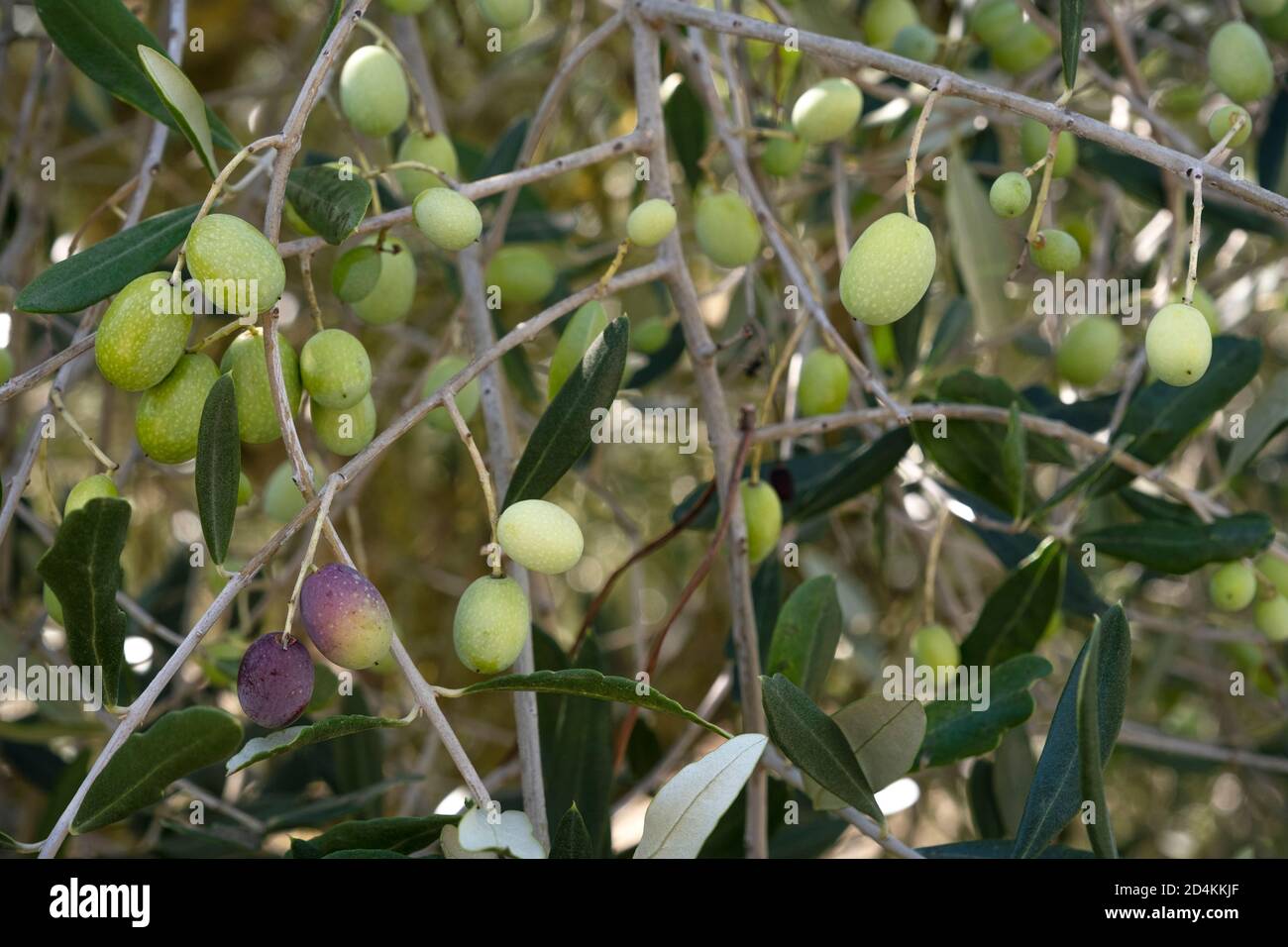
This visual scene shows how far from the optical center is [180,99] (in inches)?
29.7

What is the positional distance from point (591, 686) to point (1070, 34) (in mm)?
525

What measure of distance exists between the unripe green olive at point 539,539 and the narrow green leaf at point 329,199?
0.20 metres

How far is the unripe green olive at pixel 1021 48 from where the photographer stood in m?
1.30

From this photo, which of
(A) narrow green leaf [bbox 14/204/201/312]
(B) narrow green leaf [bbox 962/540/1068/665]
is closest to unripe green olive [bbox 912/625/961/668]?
(B) narrow green leaf [bbox 962/540/1068/665]

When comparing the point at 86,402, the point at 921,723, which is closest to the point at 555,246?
the point at 921,723

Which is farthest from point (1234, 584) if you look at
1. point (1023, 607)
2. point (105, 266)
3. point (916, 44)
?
point (105, 266)

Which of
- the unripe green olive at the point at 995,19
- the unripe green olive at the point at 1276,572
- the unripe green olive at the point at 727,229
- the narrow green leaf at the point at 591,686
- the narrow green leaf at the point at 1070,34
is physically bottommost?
the narrow green leaf at the point at 591,686

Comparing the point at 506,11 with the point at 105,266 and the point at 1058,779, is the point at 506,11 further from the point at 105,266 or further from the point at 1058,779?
the point at 1058,779

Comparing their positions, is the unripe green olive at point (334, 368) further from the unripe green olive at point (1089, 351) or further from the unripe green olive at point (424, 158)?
the unripe green olive at point (1089, 351)

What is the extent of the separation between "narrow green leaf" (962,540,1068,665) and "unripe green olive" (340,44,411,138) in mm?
640

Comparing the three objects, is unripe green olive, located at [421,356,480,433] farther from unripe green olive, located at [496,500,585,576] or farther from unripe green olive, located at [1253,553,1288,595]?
unripe green olive, located at [1253,553,1288,595]

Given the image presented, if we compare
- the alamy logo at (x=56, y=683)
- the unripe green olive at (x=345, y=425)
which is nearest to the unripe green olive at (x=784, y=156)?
the unripe green olive at (x=345, y=425)

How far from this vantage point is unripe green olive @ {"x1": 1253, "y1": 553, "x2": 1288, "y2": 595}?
109 centimetres
